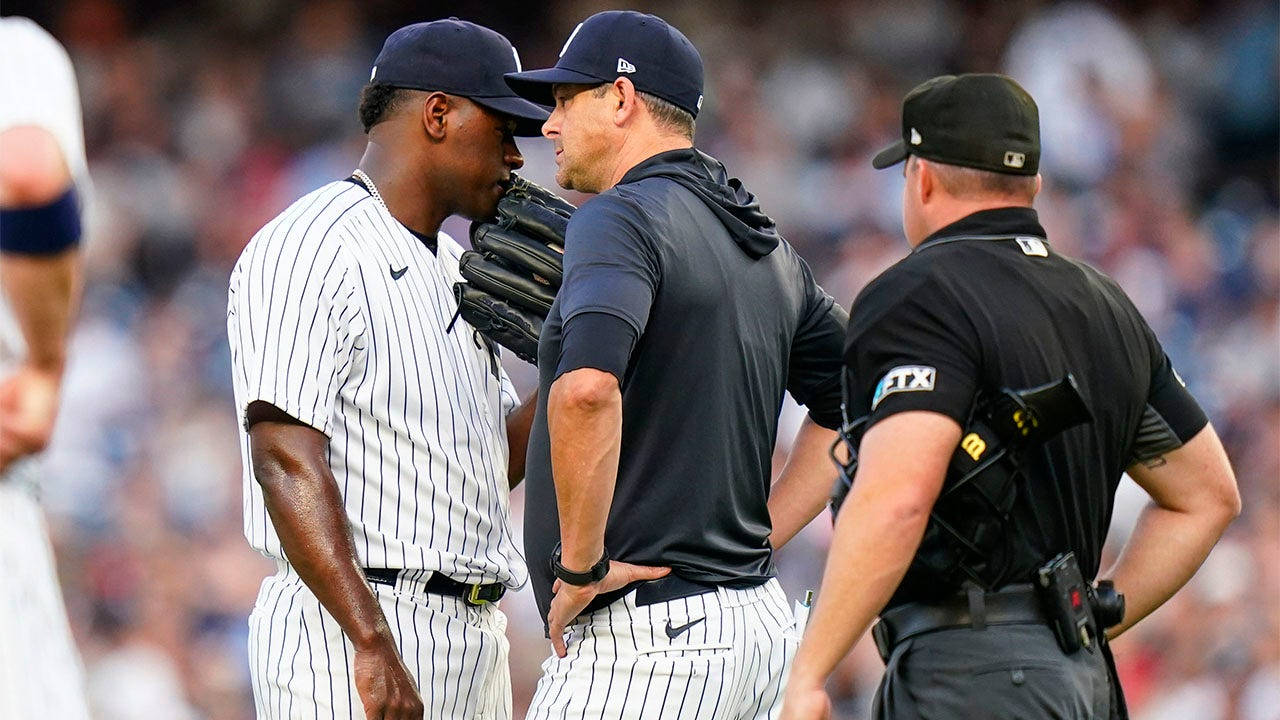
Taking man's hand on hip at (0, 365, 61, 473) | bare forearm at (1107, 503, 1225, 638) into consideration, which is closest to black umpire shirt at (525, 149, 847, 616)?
bare forearm at (1107, 503, 1225, 638)

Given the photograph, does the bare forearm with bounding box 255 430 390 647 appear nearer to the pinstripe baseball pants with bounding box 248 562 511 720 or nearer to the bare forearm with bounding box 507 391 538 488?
the pinstripe baseball pants with bounding box 248 562 511 720

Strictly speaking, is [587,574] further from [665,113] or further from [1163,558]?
[1163,558]

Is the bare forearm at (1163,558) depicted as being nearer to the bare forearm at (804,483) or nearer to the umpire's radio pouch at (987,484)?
the umpire's radio pouch at (987,484)

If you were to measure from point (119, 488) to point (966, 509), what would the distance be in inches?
236

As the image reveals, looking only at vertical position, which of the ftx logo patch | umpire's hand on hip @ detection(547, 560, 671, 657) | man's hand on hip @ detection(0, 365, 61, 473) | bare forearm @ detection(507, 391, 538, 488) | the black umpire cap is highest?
the black umpire cap

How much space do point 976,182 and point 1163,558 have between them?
2.92ft

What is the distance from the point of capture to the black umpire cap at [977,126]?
2.92 metres

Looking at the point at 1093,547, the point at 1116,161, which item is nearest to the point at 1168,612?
the point at 1116,161

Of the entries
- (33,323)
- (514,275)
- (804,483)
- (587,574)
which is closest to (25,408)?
(33,323)

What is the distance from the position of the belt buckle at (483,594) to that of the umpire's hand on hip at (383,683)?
325 millimetres

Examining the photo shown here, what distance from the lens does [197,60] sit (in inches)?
367

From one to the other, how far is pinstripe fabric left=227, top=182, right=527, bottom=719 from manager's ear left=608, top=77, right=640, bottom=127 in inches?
21.7

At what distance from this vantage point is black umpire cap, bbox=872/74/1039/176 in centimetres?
292

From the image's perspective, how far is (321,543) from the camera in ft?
9.81
